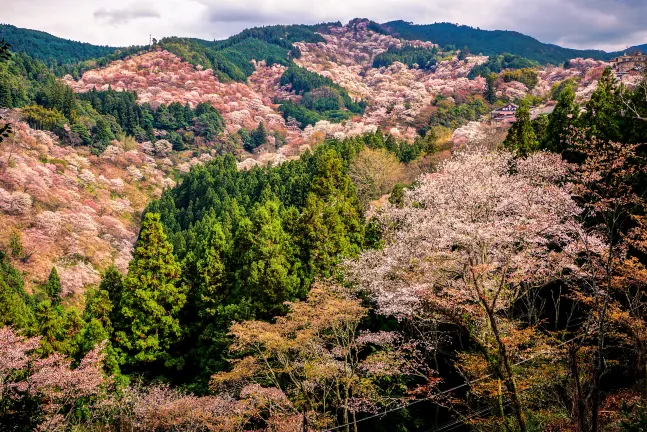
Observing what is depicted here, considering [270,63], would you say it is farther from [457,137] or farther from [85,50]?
[457,137]

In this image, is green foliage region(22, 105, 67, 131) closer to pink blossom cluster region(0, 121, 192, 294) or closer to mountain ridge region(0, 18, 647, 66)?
pink blossom cluster region(0, 121, 192, 294)

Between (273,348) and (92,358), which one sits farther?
(92,358)

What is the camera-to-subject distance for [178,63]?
111 m

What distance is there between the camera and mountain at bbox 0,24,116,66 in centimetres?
13288

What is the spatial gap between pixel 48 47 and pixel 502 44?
15644cm

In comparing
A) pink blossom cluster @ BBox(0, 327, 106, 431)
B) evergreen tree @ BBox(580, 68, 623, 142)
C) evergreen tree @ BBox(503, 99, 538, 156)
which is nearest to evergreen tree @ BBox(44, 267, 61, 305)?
pink blossom cluster @ BBox(0, 327, 106, 431)

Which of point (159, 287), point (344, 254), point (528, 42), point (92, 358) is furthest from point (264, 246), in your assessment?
point (528, 42)

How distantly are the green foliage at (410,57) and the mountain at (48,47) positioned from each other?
94826 mm

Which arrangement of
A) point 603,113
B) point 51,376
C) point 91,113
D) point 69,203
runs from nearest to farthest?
point 51,376
point 603,113
point 69,203
point 91,113

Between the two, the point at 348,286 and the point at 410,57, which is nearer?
the point at 348,286

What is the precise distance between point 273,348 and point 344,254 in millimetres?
9194

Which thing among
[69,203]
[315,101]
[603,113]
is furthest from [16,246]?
[315,101]

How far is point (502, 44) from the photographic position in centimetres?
17438

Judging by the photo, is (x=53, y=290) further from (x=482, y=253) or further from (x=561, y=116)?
(x=561, y=116)
